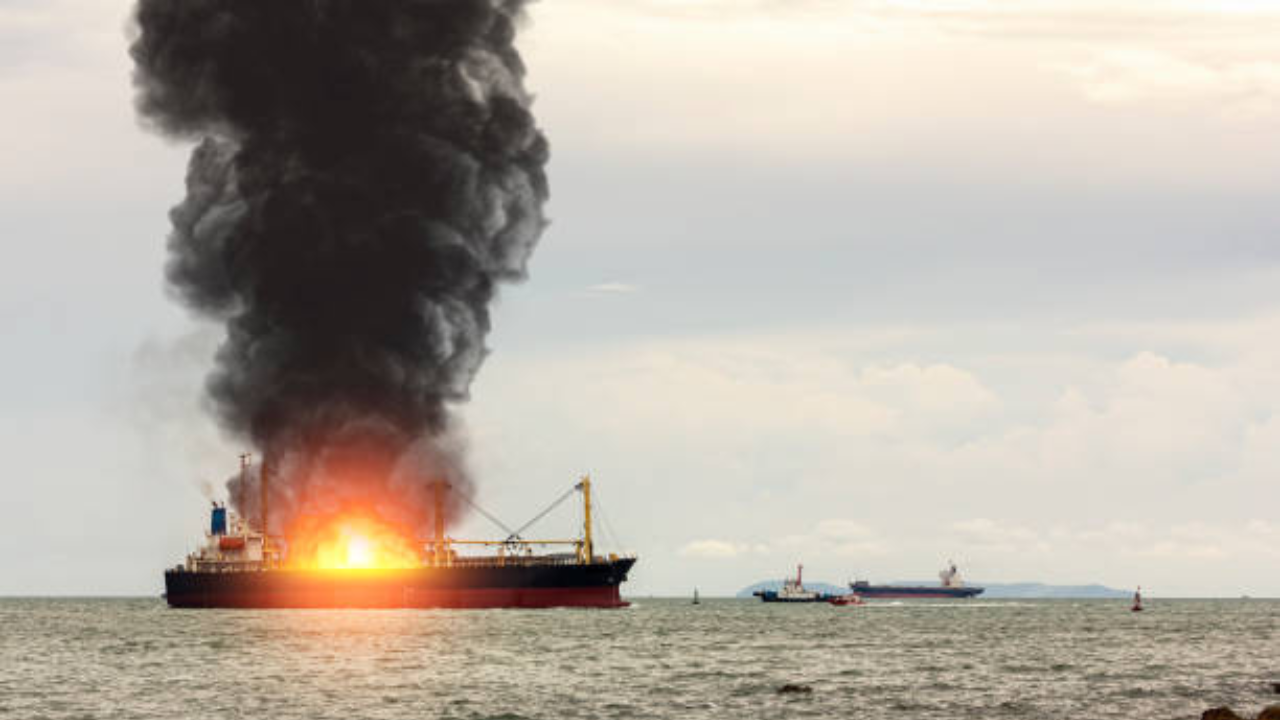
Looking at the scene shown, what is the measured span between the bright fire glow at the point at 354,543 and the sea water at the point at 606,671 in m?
18.2

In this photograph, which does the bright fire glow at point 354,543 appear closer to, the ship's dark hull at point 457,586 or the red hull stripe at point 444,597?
the ship's dark hull at point 457,586

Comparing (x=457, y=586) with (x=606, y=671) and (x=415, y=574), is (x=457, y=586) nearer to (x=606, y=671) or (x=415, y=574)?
(x=415, y=574)

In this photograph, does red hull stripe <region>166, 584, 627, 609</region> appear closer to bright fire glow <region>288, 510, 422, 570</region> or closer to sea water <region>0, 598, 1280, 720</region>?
bright fire glow <region>288, 510, 422, 570</region>

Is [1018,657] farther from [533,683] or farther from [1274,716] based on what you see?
[1274,716]

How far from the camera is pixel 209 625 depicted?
147500 mm

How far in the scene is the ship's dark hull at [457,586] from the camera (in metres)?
170

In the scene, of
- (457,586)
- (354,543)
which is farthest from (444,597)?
(354,543)

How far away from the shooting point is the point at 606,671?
296ft

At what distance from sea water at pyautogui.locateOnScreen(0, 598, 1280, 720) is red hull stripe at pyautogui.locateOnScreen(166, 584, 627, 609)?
20.0 m

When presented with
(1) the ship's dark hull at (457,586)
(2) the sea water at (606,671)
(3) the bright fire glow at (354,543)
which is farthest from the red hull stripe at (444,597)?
(2) the sea water at (606,671)

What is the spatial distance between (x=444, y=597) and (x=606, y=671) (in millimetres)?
84405

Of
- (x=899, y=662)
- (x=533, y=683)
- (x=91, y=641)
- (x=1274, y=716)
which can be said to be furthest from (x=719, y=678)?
(x=91, y=641)

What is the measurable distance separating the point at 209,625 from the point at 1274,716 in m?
108

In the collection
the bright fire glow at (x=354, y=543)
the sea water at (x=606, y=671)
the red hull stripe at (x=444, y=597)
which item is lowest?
the sea water at (x=606, y=671)
